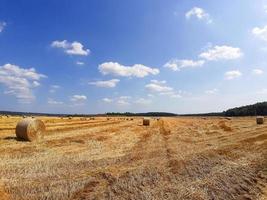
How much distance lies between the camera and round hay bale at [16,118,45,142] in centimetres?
2425

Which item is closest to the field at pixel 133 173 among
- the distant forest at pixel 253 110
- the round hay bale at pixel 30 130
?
the round hay bale at pixel 30 130

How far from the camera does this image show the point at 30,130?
24609mm

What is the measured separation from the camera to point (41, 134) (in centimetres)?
2612

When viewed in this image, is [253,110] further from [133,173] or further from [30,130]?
[133,173]

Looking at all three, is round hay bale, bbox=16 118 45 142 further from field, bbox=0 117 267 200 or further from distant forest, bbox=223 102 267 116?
distant forest, bbox=223 102 267 116

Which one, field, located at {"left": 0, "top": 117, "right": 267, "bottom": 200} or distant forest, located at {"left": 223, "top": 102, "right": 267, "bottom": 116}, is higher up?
distant forest, located at {"left": 223, "top": 102, "right": 267, "bottom": 116}

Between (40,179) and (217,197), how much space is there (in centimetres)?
543

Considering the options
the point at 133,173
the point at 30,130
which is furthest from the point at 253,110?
the point at 133,173

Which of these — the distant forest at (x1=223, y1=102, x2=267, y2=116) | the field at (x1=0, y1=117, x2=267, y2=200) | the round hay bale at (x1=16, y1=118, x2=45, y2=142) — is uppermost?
the distant forest at (x1=223, y1=102, x2=267, y2=116)

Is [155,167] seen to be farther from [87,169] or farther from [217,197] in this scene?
[217,197]

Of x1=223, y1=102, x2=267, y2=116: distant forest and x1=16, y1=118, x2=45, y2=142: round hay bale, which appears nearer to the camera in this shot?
x1=16, y1=118, x2=45, y2=142: round hay bale

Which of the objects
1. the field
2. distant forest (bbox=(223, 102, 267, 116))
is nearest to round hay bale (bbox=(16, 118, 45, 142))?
the field

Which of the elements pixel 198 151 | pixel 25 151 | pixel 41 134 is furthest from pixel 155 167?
pixel 41 134

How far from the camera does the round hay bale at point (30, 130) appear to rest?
24250 millimetres
